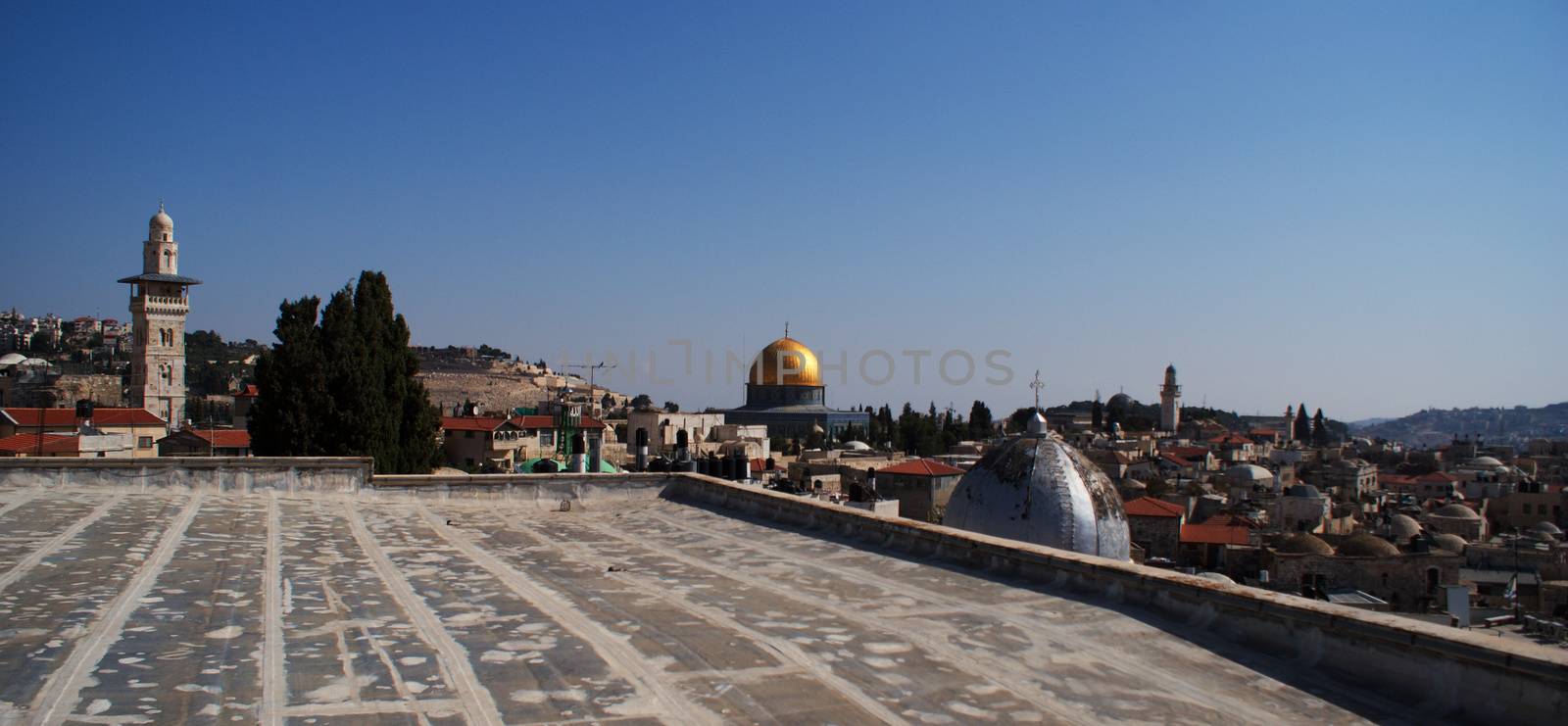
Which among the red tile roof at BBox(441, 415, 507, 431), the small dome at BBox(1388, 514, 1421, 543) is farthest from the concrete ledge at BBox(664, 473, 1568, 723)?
the small dome at BBox(1388, 514, 1421, 543)

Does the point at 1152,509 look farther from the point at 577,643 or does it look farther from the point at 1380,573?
the point at 577,643

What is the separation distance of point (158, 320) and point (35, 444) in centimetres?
1901

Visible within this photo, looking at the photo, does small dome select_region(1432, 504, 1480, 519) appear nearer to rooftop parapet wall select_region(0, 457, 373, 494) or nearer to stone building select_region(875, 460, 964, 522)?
stone building select_region(875, 460, 964, 522)

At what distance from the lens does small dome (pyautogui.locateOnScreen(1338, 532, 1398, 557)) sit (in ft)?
85.0

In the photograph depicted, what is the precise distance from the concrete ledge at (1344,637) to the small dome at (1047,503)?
18.3ft

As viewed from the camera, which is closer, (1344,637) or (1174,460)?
(1344,637)

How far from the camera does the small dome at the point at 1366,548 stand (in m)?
25.9

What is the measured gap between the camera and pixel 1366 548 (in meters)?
26.1

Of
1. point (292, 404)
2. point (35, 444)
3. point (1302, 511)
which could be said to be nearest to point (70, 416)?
point (35, 444)

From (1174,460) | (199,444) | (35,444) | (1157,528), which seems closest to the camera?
(35,444)

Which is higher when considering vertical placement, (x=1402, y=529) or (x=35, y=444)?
(x=35, y=444)

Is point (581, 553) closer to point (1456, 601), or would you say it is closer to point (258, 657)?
point (258, 657)

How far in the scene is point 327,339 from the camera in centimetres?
1995

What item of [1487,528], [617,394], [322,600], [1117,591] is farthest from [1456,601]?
[617,394]
